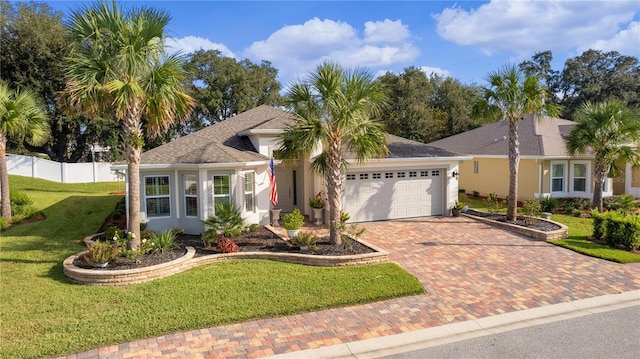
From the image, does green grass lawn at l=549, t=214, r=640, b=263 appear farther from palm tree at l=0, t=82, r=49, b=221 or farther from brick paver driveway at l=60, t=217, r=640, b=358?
palm tree at l=0, t=82, r=49, b=221

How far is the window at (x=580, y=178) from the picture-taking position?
2094 centimetres

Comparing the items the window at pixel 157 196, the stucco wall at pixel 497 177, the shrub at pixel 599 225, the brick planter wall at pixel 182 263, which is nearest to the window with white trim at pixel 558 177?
the stucco wall at pixel 497 177

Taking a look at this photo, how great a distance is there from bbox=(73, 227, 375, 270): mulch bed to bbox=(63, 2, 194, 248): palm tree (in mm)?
772

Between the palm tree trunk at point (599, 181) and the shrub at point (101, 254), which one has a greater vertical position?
the palm tree trunk at point (599, 181)

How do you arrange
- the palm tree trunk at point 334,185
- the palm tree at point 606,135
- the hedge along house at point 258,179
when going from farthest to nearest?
the palm tree at point 606,135, the hedge along house at point 258,179, the palm tree trunk at point 334,185

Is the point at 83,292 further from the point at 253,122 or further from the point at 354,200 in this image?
the point at 253,122

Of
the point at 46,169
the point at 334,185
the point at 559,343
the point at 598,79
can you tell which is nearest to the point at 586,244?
the point at 559,343

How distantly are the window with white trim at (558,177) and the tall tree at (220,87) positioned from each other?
26.0m

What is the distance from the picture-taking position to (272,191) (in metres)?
14.2

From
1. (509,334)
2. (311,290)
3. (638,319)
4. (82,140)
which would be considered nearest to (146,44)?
(311,290)

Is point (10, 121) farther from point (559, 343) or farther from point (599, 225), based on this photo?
point (599, 225)

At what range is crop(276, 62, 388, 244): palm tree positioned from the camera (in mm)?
11102

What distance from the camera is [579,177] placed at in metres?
21.0

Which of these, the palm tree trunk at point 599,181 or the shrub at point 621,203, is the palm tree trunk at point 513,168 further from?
the shrub at point 621,203
